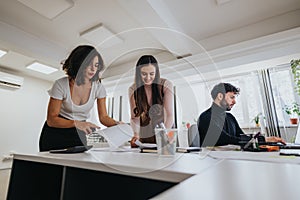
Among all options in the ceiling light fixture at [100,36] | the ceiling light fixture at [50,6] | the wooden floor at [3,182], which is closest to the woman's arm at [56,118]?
the ceiling light fixture at [50,6]

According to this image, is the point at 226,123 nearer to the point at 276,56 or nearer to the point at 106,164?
the point at 276,56

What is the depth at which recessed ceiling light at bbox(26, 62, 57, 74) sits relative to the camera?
324 cm

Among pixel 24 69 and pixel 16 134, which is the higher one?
pixel 24 69

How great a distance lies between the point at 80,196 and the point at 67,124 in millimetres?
522

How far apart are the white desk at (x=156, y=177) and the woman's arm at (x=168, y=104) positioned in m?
0.43

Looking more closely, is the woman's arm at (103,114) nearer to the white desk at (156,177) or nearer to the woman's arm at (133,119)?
the woman's arm at (133,119)

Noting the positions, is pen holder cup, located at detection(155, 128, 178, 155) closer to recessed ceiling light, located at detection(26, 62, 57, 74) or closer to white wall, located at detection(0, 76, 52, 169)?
recessed ceiling light, located at detection(26, 62, 57, 74)

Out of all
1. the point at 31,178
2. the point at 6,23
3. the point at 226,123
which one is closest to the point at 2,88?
the point at 6,23

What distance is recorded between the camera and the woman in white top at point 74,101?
3.45 feet

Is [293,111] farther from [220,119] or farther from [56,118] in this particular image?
[56,118]

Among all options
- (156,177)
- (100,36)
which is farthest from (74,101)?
(100,36)

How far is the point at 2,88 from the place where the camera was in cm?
334

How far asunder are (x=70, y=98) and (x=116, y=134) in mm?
427

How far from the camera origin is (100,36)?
246 centimetres
